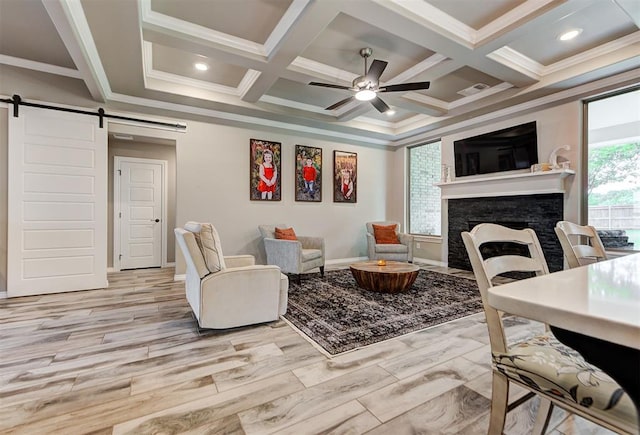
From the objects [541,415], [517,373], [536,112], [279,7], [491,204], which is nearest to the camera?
[517,373]

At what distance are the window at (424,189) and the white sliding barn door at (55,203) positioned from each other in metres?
5.63

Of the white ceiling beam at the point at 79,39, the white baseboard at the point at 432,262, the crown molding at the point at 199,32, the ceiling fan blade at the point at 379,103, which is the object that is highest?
the crown molding at the point at 199,32

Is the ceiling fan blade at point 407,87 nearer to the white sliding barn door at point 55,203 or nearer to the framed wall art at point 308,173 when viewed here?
the framed wall art at point 308,173

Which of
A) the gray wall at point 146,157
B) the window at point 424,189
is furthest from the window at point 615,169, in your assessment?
the gray wall at point 146,157

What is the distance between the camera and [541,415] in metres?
1.31

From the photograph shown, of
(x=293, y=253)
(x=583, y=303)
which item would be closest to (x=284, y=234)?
(x=293, y=253)

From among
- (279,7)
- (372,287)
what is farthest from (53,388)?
(279,7)

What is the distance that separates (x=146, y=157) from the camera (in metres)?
5.69

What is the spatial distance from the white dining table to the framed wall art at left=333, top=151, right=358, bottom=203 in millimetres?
5294

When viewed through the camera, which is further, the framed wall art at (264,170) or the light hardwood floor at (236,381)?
the framed wall art at (264,170)

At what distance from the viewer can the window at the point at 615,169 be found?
364 centimetres

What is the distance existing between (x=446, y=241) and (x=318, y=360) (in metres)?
4.54

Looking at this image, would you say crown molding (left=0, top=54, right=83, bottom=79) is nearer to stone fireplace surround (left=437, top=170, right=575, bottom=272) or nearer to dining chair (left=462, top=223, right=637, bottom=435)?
dining chair (left=462, top=223, right=637, bottom=435)

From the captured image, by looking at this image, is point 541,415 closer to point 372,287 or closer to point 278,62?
point 372,287
